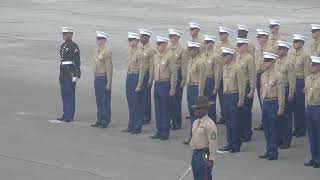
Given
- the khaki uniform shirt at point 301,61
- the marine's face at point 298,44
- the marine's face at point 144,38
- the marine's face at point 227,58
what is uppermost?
the marine's face at point 298,44

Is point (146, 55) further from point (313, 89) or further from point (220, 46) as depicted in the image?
point (313, 89)

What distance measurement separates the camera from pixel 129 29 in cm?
3516

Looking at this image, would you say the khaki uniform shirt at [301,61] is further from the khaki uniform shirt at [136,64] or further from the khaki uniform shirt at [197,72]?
the khaki uniform shirt at [136,64]

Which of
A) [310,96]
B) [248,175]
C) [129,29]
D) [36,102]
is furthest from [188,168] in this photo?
[129,29]

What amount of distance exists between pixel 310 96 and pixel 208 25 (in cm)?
2109

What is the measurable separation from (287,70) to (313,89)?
104 cm

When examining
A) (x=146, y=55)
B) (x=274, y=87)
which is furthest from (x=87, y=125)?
(x=274, y=87)

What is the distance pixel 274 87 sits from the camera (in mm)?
16406

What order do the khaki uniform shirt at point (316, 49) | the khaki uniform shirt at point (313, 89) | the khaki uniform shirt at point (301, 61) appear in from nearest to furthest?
the khaki uniform shirt at point (313, 89)
the khaki uniform shirt at point (301, 61)
the khaki uniform shirt at point (316, 49)

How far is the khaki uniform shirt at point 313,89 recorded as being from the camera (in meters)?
15.7

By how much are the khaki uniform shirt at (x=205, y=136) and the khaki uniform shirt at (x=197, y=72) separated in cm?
447

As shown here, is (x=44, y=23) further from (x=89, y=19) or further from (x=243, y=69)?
(x=243, y=69)

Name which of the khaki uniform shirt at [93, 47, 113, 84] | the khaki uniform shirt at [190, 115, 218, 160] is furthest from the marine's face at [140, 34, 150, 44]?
the khaki uniform shirt at [190, 115, 218, 160]

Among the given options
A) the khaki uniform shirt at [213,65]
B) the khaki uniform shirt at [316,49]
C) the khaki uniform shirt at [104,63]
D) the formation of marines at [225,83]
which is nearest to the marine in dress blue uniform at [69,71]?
the formation of marines at [225,83]
